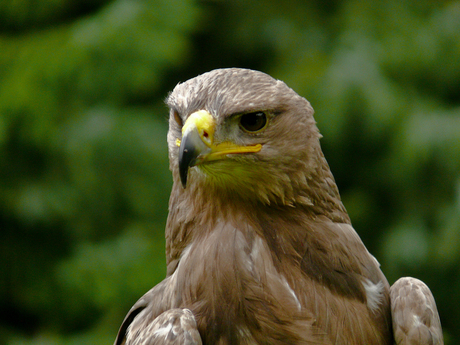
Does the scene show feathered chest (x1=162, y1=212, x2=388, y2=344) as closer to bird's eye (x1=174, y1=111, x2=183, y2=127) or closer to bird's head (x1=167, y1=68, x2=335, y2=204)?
bird's head (x1=167, y1=68, x2=335, y2=204)

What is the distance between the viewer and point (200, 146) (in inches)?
80.0

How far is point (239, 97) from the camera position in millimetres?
2102

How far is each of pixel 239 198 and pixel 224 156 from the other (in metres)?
0.20

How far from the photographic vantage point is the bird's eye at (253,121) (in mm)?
2131

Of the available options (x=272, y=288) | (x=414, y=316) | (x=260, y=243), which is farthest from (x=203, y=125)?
(x=414, y=316)

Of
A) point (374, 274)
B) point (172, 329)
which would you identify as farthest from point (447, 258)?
point (172, 329)

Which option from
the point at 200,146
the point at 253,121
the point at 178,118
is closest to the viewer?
the point at 200,146

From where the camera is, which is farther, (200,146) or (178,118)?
(178,118)

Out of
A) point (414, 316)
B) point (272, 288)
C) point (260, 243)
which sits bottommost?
point (414, 316)

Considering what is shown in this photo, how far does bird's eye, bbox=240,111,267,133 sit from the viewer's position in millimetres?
2131

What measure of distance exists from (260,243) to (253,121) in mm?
429

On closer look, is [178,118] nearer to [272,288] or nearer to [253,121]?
[253,121]

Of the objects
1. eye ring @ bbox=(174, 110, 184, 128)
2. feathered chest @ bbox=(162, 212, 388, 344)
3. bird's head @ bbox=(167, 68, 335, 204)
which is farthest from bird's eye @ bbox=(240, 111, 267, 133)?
feathered chest @ bbox=(162, 212, 388, 344)

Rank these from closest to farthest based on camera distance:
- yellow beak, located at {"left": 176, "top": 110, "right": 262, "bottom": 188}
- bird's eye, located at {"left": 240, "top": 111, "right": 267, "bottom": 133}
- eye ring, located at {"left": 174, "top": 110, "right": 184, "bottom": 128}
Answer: yellow beak, located at {"left": 176, "top": 110, "right": 262, "bottom": 188}
bird's eye, located at {"left": 240, "top": 111, "right": 267, "bottom": 133}
eye ring, located at {"left": 174, "top": 110, "right": 184, "bottom": 128}
